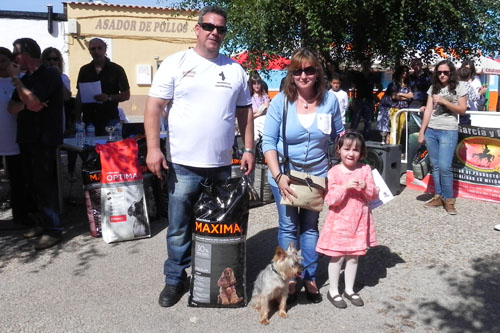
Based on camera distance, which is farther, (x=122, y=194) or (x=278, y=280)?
(x=122, y=194)

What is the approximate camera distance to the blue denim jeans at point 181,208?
3.76 meters

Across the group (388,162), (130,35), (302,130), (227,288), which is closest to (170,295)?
(227,288)

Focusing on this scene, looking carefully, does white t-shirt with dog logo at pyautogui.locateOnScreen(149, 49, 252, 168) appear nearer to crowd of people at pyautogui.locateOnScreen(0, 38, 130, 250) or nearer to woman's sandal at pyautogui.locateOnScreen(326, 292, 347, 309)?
woman's sandal at pyautogui.locateOnScreen(326, 292, 347, 309)

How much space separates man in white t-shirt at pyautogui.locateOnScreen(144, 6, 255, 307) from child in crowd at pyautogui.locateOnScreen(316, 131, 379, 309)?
0.66 metres

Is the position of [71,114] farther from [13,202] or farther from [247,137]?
[247,137]

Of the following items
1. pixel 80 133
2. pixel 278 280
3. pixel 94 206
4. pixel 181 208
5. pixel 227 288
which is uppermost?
pixel 80 133

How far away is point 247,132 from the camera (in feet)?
13.2

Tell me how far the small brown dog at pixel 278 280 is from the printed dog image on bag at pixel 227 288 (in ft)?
0.59

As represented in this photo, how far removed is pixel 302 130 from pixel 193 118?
0.76 meters

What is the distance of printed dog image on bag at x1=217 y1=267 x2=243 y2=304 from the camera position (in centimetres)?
375

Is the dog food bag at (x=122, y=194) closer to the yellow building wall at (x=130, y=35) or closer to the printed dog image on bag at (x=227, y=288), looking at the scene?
the printed dog image on bag at (x=227, y=288)

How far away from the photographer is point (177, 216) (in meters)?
3.83

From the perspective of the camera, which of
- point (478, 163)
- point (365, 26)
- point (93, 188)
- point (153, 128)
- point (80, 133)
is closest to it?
point (153, 128)

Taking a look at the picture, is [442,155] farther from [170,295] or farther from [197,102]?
[170,295]
